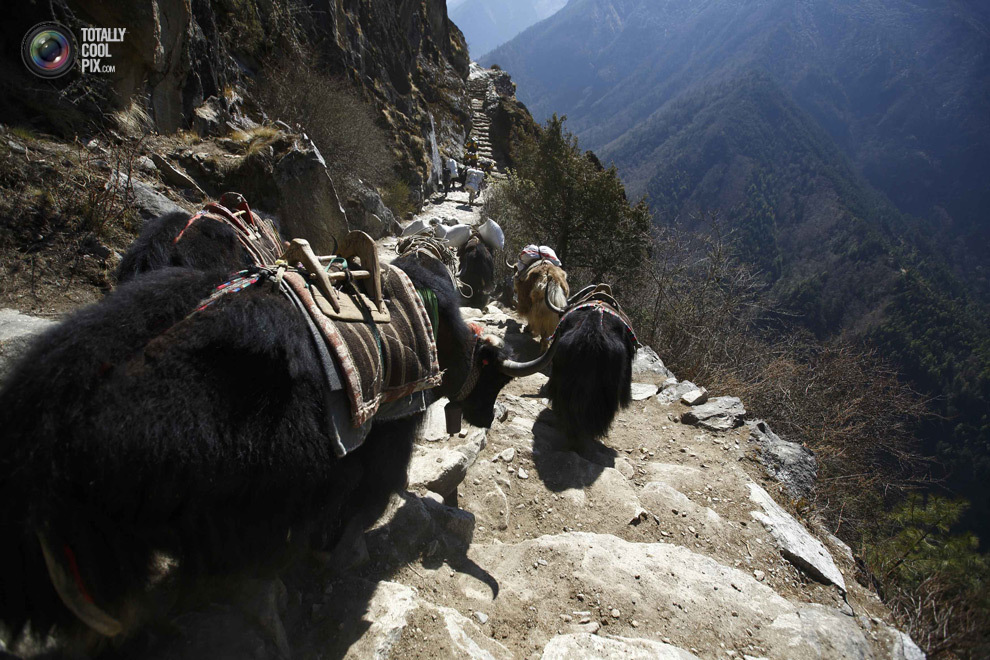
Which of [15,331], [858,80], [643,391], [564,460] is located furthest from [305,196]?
[858,80]

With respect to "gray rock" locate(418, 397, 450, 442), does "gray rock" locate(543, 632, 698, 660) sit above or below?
below

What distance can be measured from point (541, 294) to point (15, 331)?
15.8ft

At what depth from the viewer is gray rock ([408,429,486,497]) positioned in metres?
2.77

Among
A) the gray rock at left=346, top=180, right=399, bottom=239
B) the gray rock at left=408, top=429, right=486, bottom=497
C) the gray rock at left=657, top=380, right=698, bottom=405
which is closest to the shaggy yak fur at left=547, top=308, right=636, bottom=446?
the gray rock at left=408, top=429, right=486, bottom=497

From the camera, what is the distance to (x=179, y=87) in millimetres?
5719

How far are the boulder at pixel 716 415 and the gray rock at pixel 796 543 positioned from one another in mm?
1139

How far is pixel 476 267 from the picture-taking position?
7066mm

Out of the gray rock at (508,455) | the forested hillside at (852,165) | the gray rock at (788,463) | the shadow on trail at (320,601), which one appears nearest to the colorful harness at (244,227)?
the shadow on trail at (320,601)

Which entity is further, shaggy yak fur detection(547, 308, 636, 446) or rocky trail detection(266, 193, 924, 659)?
shaggy yak fur detection(547, 308, 636, 446)

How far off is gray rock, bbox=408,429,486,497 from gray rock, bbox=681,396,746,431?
277 cm

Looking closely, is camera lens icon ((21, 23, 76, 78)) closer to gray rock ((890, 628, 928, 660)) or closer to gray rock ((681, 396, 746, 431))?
gray rock ((681, 396, 746, 431))

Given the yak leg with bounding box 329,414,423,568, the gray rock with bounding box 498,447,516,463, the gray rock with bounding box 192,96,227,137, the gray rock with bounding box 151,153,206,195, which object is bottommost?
the gray rock with bounding box 498,447,516,463

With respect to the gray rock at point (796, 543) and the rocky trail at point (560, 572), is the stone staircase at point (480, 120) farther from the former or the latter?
the gray rock at point (796, 543)

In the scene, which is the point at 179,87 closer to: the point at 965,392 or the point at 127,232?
the point at 127,232
